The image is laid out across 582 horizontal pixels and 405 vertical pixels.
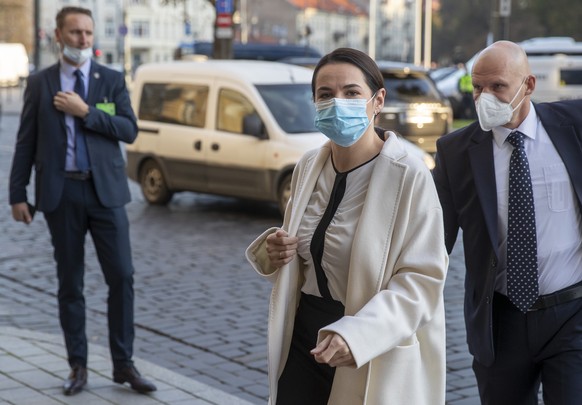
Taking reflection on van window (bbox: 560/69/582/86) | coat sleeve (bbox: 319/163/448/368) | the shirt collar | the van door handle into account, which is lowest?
the van door handle

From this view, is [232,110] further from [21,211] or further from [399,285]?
[399,285]

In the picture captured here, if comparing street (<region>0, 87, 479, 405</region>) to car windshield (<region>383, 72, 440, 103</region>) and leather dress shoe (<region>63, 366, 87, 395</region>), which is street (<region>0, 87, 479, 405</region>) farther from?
car windshield (<region>383, 72, 440, 103</region>)

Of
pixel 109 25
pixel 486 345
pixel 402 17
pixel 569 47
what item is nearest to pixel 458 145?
pixel 486 345

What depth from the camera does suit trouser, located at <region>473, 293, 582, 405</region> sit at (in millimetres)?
3838

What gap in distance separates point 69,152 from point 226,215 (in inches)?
316

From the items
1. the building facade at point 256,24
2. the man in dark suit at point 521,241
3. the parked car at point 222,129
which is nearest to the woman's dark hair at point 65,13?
the man in dark suit at point 521,241

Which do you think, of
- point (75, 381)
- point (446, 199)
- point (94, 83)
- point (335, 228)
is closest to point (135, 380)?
point (75, 381)

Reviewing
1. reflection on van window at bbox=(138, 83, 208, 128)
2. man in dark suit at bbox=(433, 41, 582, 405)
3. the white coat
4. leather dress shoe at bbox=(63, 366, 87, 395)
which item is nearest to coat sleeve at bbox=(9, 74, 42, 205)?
leather dress shoe at bbox=(63, 366, 87, 395)

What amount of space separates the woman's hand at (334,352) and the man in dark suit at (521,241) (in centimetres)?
100

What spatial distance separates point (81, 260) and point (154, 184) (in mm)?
8896

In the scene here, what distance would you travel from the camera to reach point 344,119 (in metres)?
3.29

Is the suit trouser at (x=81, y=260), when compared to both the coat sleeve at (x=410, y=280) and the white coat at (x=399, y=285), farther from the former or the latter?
the coat sleeve at (x=410, y=280)

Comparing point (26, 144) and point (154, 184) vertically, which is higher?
point (26, 144)

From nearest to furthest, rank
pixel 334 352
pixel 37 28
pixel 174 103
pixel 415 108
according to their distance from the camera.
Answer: pixel 334 352, pixel 174 103, pixel 415 108, pixel 37 28
